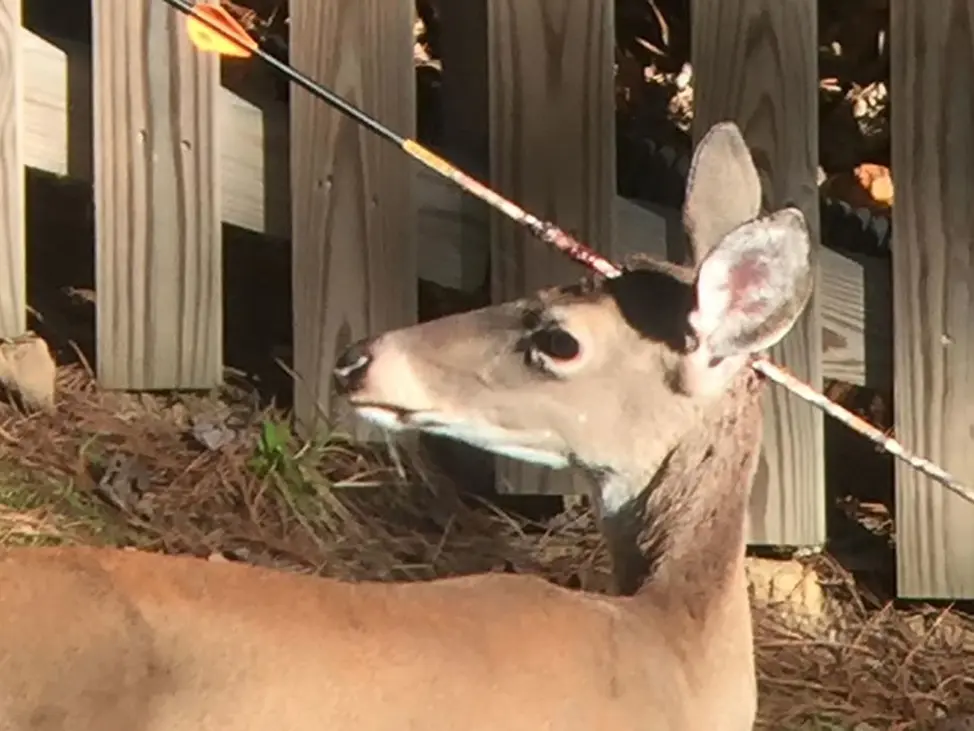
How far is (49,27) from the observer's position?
18.0ft

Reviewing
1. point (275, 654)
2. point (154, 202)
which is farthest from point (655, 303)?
point (154, 202)

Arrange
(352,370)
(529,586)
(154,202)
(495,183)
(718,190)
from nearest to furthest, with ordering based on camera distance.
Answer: (529,586)
(352,370)
(718,190)
(495,183)
(154,202)

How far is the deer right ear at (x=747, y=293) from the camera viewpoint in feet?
11.3

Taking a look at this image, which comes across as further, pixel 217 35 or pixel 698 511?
pixel 217 35

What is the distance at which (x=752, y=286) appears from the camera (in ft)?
11.5

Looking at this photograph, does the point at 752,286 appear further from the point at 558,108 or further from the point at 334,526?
the point at 334,526

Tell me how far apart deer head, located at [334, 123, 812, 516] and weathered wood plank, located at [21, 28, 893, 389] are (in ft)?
2.82

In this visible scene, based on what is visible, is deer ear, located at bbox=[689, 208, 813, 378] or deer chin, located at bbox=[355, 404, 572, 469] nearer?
deer ear, located at bbox=[689, 208, 813, 378]

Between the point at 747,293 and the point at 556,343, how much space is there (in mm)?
364

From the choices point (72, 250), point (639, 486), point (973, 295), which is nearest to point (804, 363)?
point (973, 295)

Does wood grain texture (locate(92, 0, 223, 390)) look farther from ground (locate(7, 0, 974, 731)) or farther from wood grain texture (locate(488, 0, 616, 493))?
wood grain texture (locate(488, 0, 616, 493))

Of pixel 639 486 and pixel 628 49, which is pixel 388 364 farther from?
pixel 628 49

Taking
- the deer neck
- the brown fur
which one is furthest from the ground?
the brown fur

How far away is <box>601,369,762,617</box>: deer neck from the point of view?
3588mm
